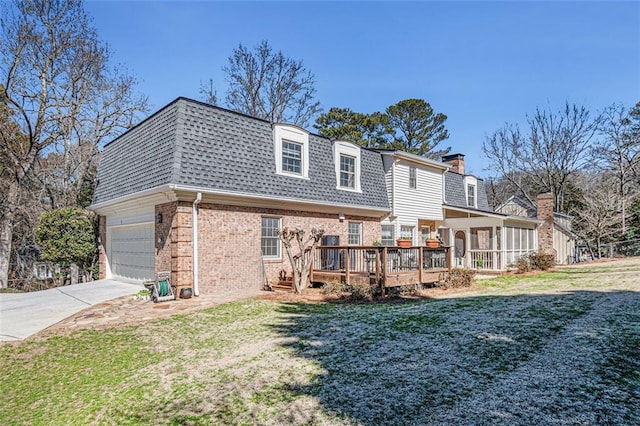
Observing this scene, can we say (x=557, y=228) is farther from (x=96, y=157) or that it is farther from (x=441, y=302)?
(x=96, y=157)

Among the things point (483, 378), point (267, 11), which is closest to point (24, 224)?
point (267, 11)

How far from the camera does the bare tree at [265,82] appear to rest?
1151 inches

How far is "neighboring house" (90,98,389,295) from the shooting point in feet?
33.7

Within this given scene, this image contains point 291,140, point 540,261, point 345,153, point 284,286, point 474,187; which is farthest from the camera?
point 474,187

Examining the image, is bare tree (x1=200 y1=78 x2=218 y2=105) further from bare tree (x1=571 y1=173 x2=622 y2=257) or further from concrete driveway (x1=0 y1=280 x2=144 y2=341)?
bare tree (x1=571 y1=173 x2=622 y2=257)

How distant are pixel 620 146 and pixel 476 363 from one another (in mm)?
32560

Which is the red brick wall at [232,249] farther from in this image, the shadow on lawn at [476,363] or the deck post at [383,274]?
the deck post at [383,274]

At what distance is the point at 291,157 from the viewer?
1312cm

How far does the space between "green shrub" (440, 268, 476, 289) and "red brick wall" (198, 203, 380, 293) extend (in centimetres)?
518

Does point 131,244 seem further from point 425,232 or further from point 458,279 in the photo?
point 425,232

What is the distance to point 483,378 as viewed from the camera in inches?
168

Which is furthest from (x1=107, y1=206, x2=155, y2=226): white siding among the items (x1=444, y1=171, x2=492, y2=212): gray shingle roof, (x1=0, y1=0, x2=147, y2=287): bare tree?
(x1=444, y1=171, x2=492, y2=212): gray shingle roof

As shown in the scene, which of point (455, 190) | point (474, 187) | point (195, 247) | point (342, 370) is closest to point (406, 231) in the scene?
point (455, 190)

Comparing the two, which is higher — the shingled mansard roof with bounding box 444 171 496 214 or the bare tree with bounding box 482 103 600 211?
the bare tree with bounding box 482 103 600 211
